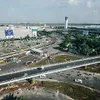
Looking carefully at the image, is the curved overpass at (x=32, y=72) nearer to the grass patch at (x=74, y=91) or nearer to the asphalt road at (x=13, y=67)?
the grass patch at (x=74, y=91)

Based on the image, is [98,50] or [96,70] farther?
[98,50]

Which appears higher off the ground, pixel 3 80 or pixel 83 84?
pixel 3 80

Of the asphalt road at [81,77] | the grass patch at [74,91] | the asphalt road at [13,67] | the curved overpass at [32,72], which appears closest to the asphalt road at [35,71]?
the curved overpass at [32,72]

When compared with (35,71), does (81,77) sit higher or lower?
lower

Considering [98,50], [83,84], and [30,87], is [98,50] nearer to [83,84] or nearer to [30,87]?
[83,84]

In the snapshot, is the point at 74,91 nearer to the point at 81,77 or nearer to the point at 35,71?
the point at 81,77

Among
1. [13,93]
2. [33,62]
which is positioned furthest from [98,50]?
[13,93]

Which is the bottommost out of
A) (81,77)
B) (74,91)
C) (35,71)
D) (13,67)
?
(74,91)

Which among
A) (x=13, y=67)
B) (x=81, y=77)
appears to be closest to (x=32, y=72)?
(x=81, y=77)

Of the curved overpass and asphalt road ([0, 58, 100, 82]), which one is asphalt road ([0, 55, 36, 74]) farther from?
asphalt road ([0, 58, 100, 82])
